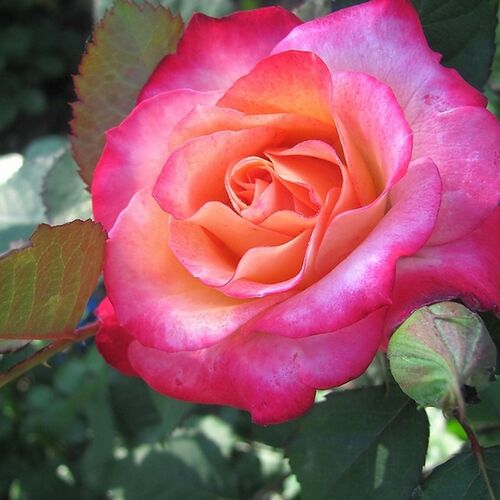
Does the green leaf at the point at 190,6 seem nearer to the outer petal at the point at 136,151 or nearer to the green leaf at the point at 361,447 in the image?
the outer petal at the point at 136,151

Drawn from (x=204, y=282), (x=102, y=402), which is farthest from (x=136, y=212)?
(x=102, y=402)

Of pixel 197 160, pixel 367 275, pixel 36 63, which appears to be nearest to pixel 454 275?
pixel 367 275

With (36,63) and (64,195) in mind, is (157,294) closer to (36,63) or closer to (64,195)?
(64,195)

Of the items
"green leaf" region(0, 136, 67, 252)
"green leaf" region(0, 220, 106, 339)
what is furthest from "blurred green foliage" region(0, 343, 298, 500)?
"green leaf" region(0, 220, 106, 339)

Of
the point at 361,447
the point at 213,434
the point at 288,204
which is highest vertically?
the point at 288,204

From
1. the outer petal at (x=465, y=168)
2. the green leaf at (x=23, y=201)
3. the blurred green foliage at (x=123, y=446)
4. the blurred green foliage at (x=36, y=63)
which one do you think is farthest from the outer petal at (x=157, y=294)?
the blurred green foliage at (x=36, y=63)

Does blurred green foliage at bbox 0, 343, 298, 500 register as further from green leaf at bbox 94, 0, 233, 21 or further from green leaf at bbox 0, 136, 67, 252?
green leaf at bbox 94, 0, 233, 21
